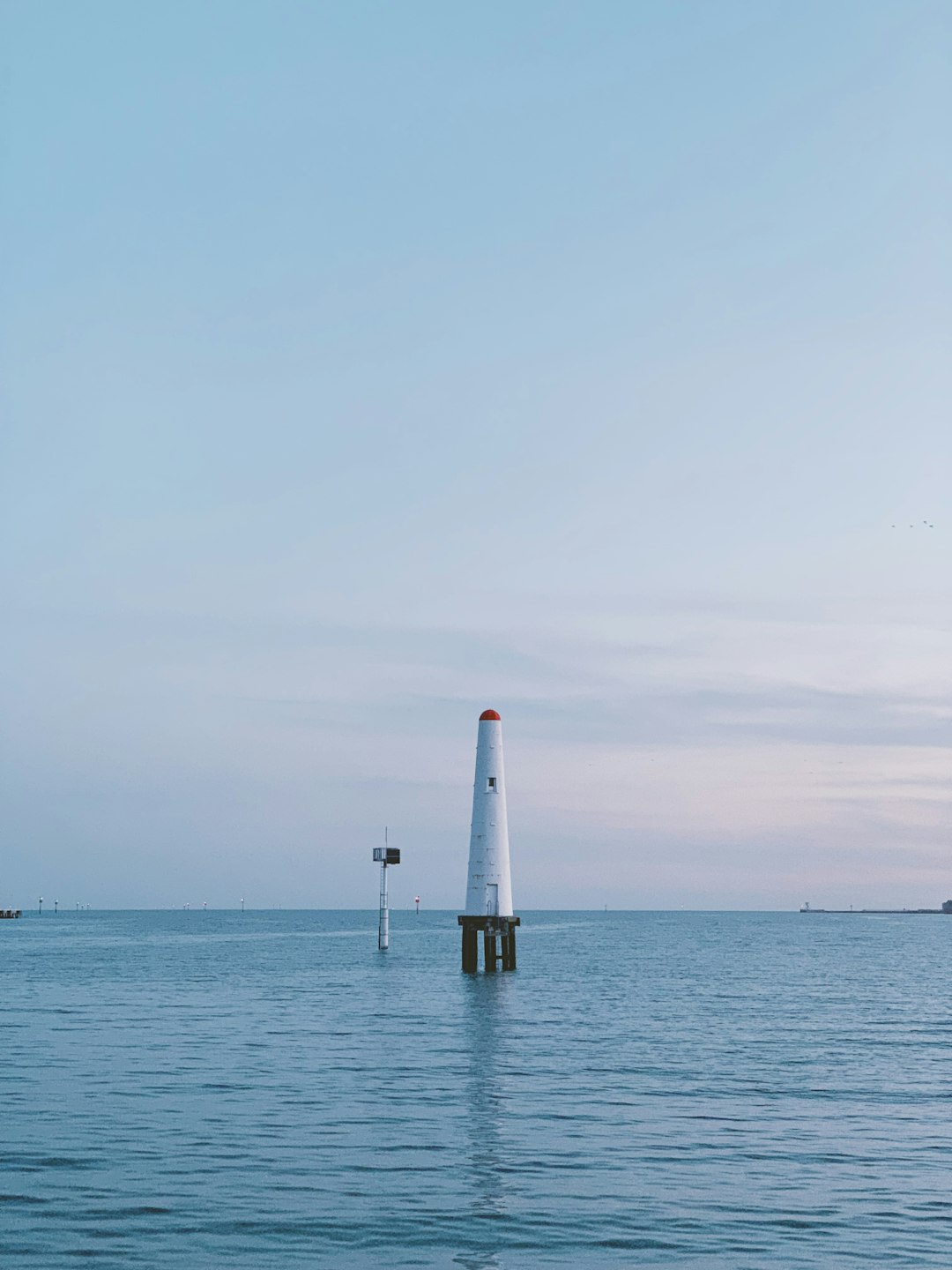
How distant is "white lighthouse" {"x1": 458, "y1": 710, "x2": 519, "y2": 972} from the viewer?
69000mm

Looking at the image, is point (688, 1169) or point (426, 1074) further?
point (426, 1074)

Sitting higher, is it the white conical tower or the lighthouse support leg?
the white conical tower

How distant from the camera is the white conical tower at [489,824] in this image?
68.9m

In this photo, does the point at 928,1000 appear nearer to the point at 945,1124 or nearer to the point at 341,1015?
the point at 341,1015

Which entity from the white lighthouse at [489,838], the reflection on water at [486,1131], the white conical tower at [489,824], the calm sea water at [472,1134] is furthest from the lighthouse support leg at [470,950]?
the reflection on water at [486,1131]

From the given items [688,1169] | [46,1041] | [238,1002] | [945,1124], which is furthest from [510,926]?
[688,1169]

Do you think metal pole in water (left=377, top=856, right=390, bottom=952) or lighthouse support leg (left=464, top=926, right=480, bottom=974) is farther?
metal pole in water (left=377, top=856, right=390, bottom=952)

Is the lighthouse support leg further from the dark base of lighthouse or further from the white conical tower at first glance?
the white conical tower

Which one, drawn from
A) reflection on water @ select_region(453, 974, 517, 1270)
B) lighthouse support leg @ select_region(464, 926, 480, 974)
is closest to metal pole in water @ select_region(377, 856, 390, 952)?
lighthouse support leg @ select_region(464, 926, 480, 974)

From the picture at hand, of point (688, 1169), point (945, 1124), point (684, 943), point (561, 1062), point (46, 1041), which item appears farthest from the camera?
point (684, 943)

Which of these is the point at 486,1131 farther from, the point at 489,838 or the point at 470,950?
the point at 470,950

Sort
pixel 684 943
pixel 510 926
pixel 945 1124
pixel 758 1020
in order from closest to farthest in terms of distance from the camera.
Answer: pixel 945 1124
pixel 758 1020
pixel 510 926
pixel 684 943

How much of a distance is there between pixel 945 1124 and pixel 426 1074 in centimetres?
1361

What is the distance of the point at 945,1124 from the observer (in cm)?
2914
